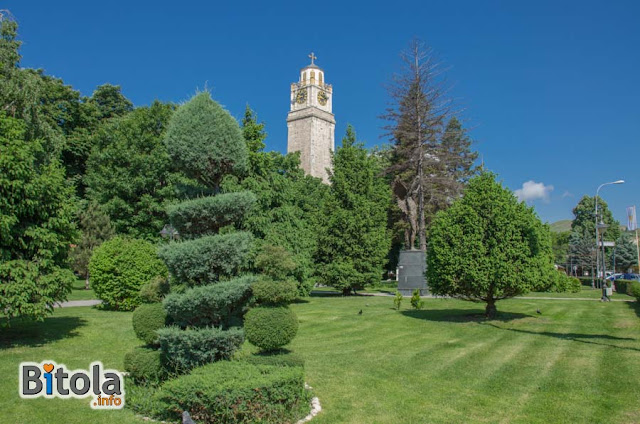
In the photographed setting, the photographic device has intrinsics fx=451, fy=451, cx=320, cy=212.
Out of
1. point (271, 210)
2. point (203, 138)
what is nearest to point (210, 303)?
point (203, 138)

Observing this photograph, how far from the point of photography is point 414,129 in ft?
98.8

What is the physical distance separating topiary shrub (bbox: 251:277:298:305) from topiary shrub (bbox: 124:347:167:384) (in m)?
2.12

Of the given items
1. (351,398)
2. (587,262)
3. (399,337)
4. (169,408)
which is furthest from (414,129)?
(587,262)

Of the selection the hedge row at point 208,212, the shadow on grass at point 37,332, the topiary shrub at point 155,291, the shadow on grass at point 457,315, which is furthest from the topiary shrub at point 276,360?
the shadow on grass at point 457,315

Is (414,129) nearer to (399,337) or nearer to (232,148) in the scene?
(399,337)

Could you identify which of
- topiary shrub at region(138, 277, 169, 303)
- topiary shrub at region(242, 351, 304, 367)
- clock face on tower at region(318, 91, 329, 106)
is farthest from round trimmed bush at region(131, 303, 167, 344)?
clock face on tower at region(318, 91, 329, 106)

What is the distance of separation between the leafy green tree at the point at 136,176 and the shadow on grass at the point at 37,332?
14.5m

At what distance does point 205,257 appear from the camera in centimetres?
758

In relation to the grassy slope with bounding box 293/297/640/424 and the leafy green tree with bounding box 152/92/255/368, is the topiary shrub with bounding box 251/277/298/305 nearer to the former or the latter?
the leafy green tree with bounding box 152/92/255/368

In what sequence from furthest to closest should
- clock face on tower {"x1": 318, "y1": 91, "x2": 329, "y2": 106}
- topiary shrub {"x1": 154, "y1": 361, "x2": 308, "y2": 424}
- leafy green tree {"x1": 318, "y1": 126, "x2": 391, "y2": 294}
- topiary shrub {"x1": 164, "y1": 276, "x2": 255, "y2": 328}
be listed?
1. clock face on tower {"x1": 318, "y1": 91, "x2": 329, "y2": 106}
2. leafy green tree {"x1": 318, "y1": 126, "x2": 391, "y2": 294}
3. topiary shrub {"x1": 164, "y1": 276, "x2": 255, "y2": 328}
4. topiary shrub {"x1": 154, "y1": 361, "x2": 308, "y2": 424}

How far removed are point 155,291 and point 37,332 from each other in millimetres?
7896

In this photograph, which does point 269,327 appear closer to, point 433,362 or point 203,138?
point 203,138

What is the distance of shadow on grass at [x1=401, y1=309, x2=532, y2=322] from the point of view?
55.3 feet

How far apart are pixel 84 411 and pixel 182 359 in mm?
1604
